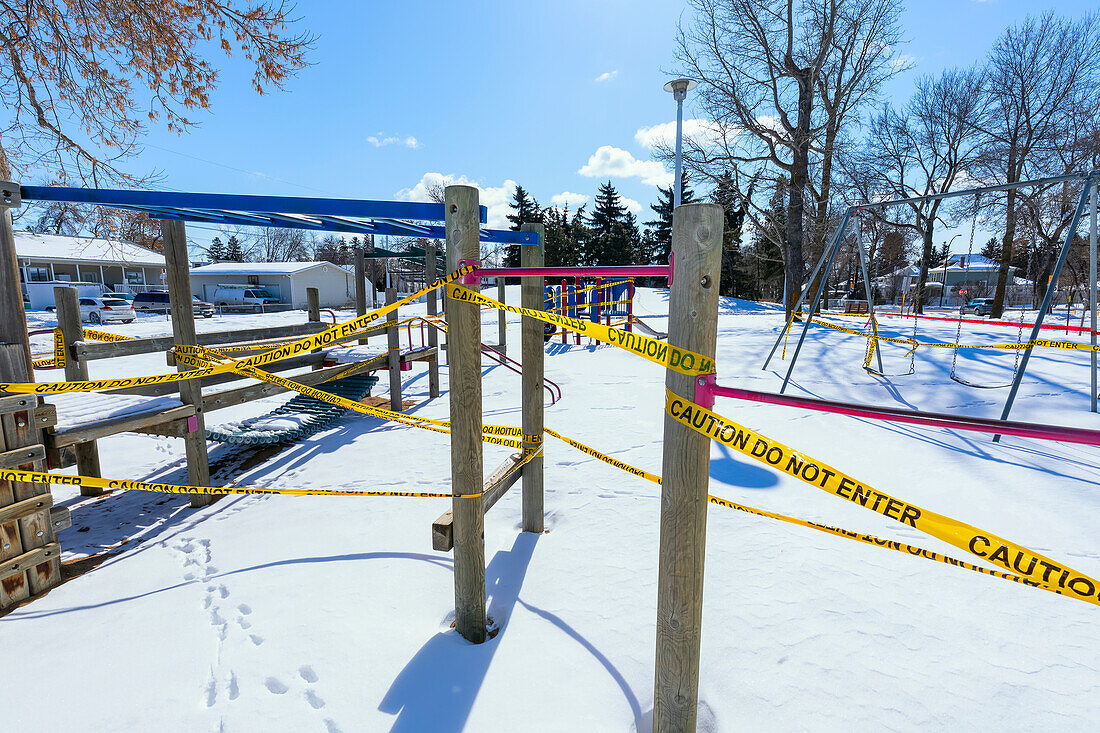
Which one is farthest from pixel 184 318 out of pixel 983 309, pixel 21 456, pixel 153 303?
pixel 983 309

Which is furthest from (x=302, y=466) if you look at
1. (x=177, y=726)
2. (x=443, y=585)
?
(x=177, y=726)

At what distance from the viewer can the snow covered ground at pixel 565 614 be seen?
209 cm

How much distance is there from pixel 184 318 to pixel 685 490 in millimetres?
4542

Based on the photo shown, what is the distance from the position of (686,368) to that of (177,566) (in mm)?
3682

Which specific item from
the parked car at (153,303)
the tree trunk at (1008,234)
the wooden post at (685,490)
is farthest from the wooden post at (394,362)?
the parked car at (153,303)

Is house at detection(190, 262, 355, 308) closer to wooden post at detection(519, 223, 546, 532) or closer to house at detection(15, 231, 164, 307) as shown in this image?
house at detection(15, 231, 164, 307)

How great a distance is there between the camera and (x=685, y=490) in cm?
174

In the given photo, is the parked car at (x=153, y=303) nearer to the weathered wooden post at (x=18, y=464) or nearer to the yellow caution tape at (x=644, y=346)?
the weathered wooden post at (x=18, y=464)

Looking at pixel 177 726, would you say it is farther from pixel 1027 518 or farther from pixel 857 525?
pixel 1027 518

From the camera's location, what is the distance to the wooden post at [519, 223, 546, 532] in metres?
3.18

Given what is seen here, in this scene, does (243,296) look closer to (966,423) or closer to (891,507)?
(891,507)

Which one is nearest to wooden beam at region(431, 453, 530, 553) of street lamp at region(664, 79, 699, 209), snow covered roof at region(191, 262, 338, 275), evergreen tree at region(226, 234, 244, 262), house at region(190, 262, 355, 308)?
street lamp at region(664, 79, 699, 209)

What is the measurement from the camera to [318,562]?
322cm

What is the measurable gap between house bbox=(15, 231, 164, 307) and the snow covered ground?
3092 centimetres
